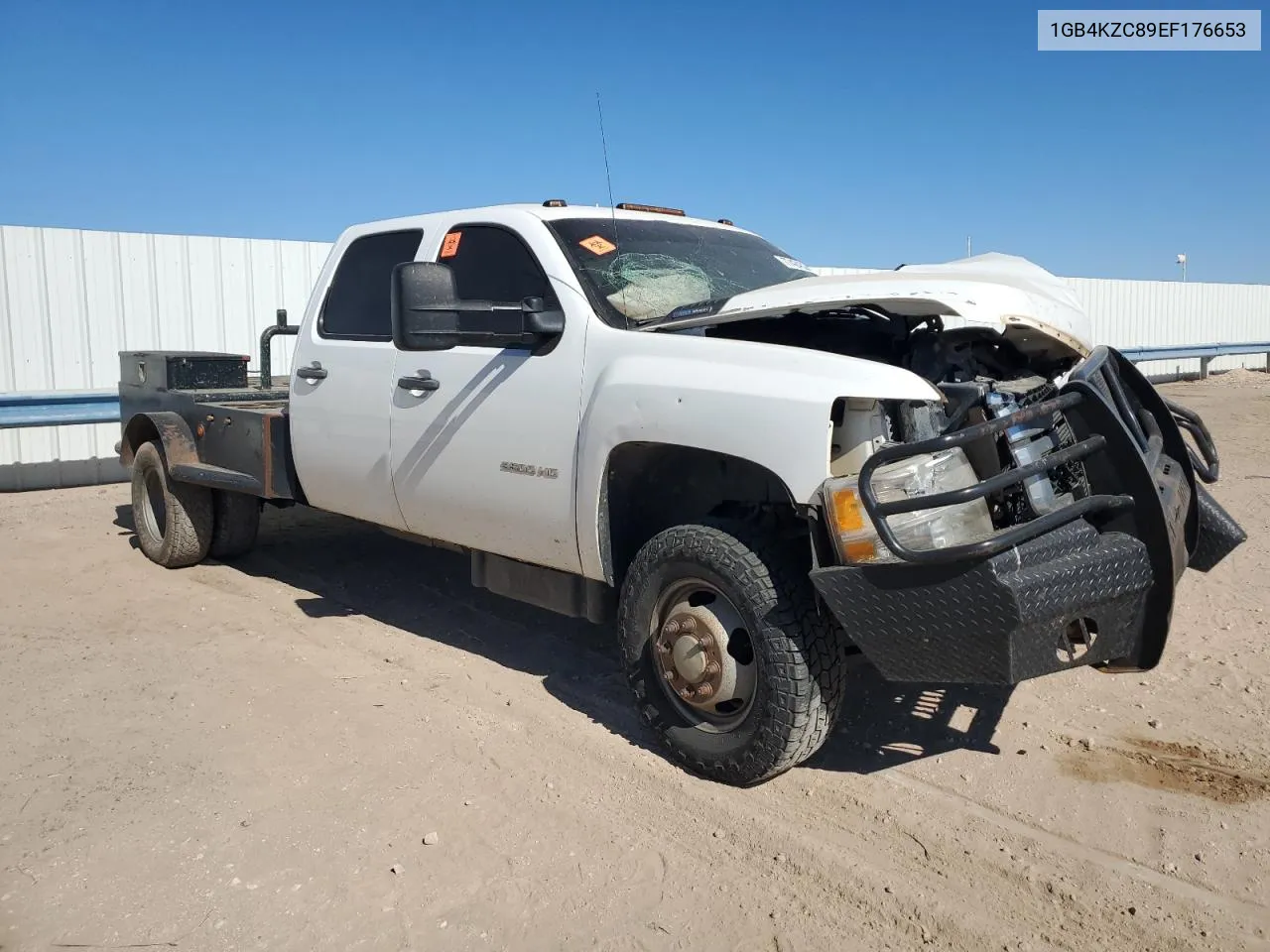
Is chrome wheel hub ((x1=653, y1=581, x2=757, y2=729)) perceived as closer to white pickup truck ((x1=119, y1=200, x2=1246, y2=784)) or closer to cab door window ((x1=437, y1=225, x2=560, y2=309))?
white pickup truck ((x1=119, y1=200, x2=1246, y2=784))

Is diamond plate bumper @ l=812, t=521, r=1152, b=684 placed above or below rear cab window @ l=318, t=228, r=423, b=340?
below

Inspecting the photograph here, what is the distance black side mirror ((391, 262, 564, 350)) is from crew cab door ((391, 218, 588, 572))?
8 centimetres

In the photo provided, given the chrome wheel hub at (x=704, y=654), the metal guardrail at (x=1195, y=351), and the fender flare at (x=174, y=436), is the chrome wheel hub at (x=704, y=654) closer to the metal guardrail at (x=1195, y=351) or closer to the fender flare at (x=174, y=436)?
the fender flare at (x=174, y=436)

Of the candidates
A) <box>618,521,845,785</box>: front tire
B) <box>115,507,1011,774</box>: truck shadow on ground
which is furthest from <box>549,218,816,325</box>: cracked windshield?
<box>115,507,1011,774</box>: truck shadow on ground

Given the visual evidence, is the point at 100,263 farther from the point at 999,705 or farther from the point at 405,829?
the point at 999,705

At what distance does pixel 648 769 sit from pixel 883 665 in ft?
3.50

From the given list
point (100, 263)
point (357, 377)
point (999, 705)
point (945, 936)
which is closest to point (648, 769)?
point (945, 936)

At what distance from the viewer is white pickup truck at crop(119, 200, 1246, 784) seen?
320 cm

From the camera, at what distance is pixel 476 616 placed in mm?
5875

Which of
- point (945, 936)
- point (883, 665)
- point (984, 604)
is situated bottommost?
point (945, 936)

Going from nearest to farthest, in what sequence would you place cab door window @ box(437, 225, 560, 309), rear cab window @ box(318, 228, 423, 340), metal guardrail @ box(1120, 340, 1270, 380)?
cab door window @ box(437, 225, 560, 309) < rear cab window @ box(318, 228, 423, 340) < metal guardrail @ box(1120, 340, 1270, 380)

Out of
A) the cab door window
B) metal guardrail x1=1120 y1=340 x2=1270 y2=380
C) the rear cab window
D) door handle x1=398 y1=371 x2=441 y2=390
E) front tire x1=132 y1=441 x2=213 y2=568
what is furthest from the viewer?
→ metal guardrail x1=1120 y1=340 x2=1270 y2=380

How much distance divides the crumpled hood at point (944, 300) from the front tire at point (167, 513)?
164 inches

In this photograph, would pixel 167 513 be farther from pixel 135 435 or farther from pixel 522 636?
pixel 522 636
